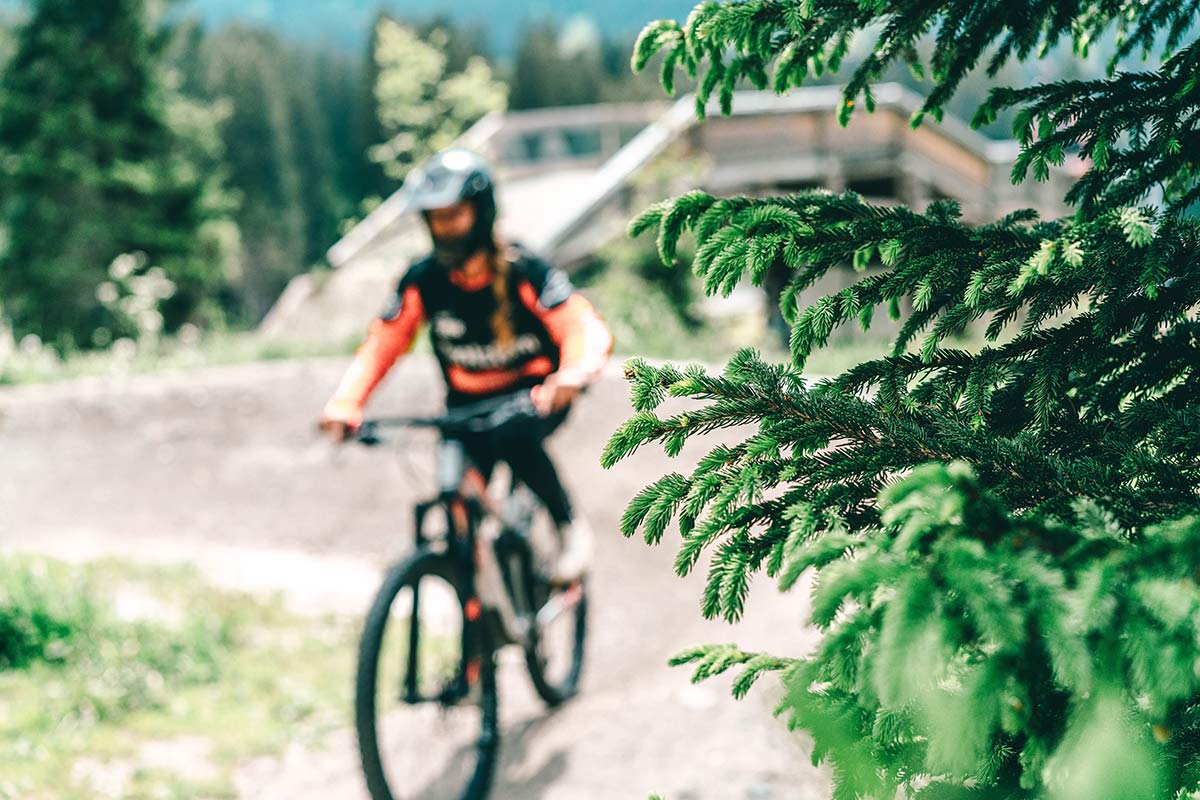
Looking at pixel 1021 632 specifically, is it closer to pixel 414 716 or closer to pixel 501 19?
pixel 414 716

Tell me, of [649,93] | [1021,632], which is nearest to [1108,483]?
[1021,632]

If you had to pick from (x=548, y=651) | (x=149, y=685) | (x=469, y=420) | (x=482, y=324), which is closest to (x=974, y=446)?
(x=469, y=420)

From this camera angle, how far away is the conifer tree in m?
0.98

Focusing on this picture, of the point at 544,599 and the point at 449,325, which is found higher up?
the point at 449,325

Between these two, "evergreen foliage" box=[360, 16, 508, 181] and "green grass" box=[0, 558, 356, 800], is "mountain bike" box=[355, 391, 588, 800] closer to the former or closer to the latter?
"green grass" box=[0, 558, 356, 800]

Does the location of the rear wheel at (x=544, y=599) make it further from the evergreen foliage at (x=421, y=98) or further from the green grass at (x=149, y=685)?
the evergreen foliage at (x=421, y=98)

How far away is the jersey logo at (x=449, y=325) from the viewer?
3.79m

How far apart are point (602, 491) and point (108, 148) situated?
12052 millimetres

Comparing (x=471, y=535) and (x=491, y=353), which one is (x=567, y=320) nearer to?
(x=491, y=353)

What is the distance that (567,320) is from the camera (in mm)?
3617

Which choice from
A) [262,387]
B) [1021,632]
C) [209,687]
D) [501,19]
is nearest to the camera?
[1021,632]

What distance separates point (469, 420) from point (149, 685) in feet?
6.92

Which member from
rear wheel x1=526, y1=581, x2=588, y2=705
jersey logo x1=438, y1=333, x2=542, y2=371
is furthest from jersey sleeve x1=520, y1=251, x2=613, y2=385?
rear wheel x1=526, y1=581, x2=588, y2=705

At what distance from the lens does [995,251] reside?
1.53 metres
